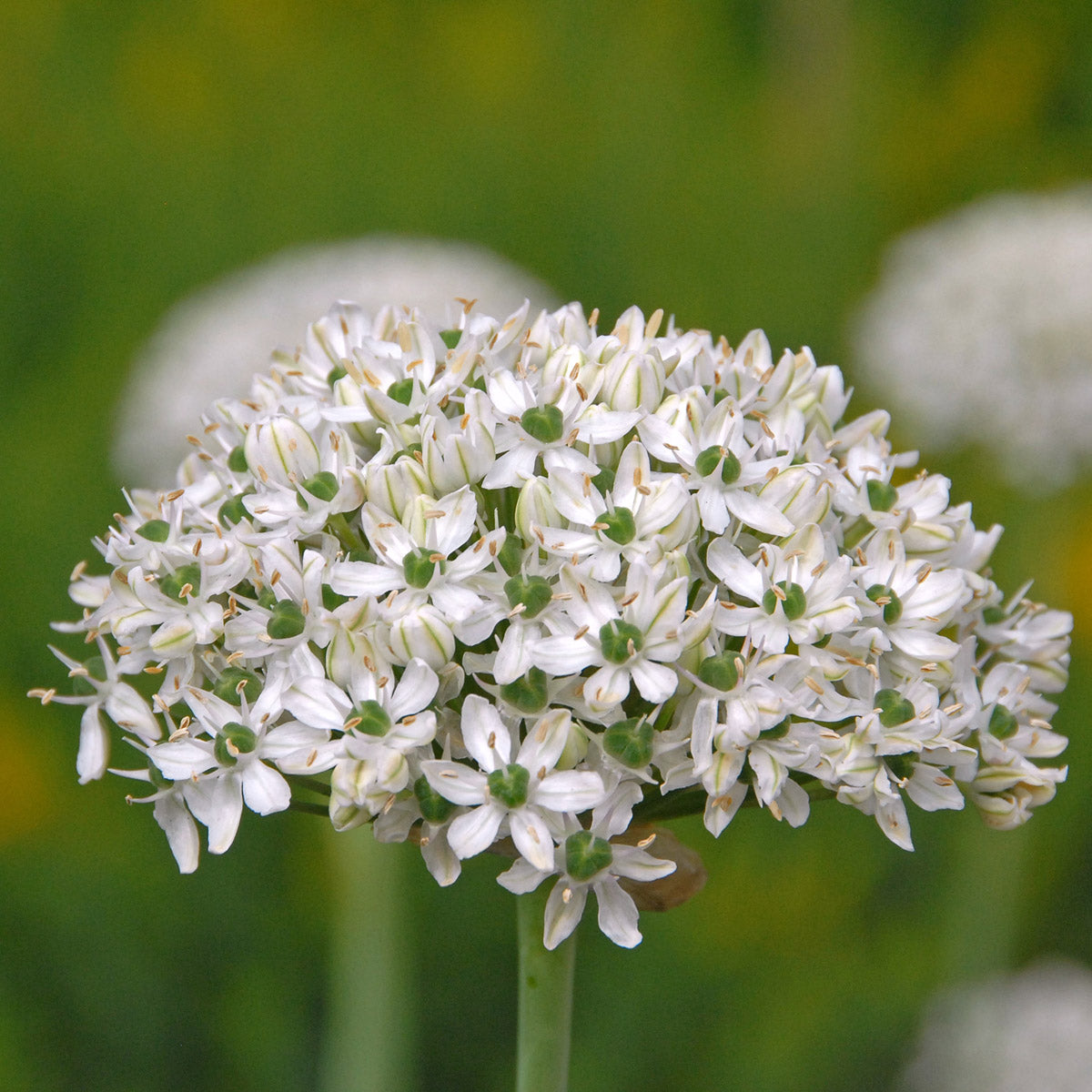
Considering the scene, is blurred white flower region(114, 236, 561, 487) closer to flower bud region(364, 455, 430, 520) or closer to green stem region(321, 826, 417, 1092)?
green stem region(321, 826, 417, 1092)

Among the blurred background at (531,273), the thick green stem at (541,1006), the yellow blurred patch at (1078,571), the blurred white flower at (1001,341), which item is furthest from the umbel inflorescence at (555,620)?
the yellow blurred patch at (1078,571)

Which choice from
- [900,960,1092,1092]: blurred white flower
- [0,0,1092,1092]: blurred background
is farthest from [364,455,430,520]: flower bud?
[900,960,1092,1092]: blurred white flower

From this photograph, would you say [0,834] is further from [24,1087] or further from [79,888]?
[24,1087]

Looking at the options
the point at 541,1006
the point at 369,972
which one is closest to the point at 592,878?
the point at 541,1006

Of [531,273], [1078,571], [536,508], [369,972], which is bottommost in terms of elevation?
[369,972]

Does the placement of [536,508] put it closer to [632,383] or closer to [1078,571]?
[632,383]

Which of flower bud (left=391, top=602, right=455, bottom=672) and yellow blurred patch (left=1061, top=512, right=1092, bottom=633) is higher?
yellow blurred patch (left=1061, top=512, right=1092, bottom=633)

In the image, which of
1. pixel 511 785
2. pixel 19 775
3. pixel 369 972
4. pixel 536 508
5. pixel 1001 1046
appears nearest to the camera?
pixel 511 785
